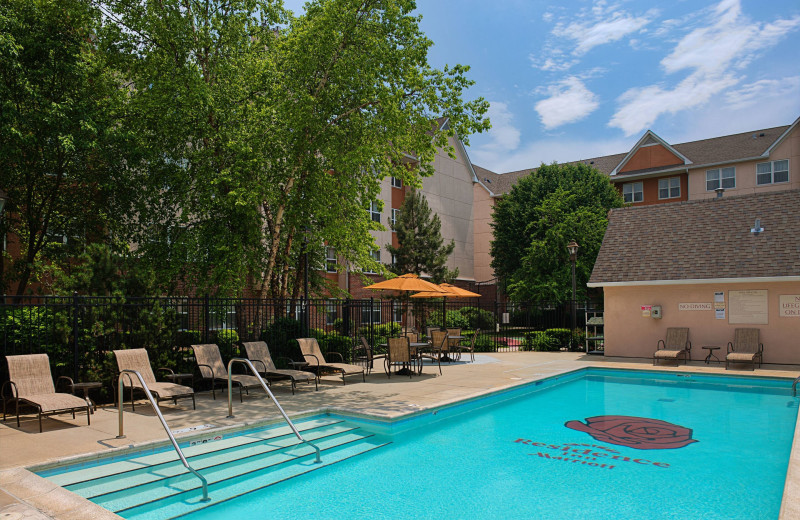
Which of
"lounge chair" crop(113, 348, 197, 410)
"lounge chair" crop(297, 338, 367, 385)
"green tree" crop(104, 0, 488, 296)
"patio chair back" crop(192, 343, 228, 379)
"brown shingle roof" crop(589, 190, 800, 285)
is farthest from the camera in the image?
"brown shingle roof" crop(589, 190, 800, 285)

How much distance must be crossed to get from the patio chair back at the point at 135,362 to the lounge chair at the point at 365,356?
19.3 feet

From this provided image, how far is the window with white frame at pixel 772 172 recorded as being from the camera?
3672 cm

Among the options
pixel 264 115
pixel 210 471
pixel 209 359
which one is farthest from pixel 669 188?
pixel 210 471

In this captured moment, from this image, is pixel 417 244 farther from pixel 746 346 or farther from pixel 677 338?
pixel 746 346

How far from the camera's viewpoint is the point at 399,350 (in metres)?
14.0

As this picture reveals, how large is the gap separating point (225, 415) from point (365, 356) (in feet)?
26.4

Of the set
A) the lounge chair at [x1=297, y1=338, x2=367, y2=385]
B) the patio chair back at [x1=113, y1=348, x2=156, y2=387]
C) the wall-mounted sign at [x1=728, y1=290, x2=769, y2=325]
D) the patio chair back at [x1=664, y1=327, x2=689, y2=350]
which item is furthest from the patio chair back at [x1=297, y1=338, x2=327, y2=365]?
the wall-mounted sign at [x1=728, y1=290, x2=769, y2=325]

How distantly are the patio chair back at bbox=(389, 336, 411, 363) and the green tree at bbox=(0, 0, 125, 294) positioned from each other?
8.88m

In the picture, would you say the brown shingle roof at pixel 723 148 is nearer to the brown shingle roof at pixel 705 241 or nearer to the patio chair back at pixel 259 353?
the brown shingle roof at pixel 705 241

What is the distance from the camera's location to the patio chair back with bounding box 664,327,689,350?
17.8 metres

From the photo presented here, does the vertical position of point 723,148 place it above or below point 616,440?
above

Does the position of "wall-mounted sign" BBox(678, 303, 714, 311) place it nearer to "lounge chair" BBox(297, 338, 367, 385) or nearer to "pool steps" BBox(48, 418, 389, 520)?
"lounge chair" BBox(297, 338, 367, 385)

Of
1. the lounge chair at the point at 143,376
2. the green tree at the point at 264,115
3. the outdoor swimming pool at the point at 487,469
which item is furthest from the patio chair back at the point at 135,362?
the green tree at the point at 264,115

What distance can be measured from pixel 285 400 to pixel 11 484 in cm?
546
